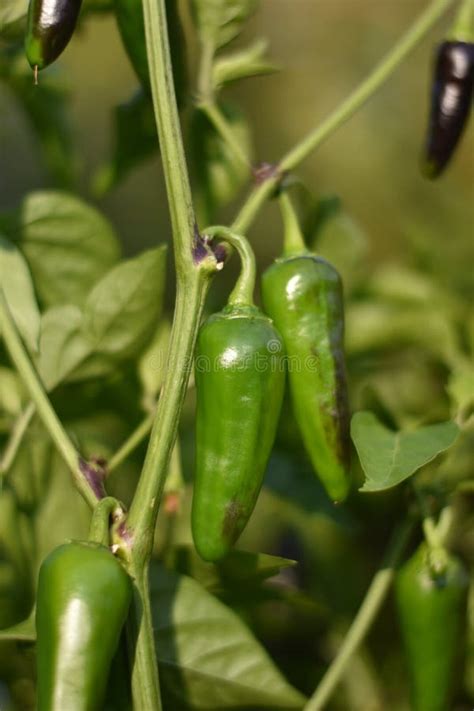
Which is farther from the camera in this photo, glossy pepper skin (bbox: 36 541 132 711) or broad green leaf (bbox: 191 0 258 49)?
broad green leaf (bbox: 191 0 258 49)

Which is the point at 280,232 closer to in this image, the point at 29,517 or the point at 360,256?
the point at 360,256

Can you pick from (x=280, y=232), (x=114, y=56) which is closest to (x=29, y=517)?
(x=280, y=232)

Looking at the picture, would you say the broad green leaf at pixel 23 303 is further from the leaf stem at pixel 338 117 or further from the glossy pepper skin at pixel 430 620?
the glossy pepper skin at pixel 430 620

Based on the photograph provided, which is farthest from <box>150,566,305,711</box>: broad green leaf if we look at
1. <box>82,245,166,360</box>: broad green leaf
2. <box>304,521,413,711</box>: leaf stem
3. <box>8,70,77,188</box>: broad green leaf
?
<box>8,70,77,188</box>: broad green leaf

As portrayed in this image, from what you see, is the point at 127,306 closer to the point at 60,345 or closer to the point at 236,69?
the point at 60,345

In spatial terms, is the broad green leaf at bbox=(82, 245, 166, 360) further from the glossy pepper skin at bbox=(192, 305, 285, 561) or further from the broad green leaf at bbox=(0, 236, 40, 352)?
the glossy pepper skin at bbox=(192, 305, 285, 561)

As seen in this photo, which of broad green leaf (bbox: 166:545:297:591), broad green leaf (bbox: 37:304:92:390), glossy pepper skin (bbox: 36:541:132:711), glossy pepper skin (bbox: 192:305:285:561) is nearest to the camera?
glossy pepper skin (bbox: 36:541:132:711)

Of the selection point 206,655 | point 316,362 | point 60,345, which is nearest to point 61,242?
point 60,345
